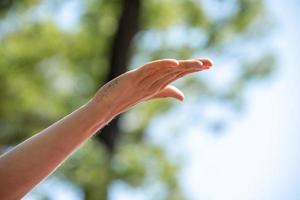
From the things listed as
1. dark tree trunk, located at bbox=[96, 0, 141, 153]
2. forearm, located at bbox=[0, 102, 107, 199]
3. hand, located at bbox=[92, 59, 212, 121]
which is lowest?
dark tree trunk, located at bbox=[96, 0, 141, 153]

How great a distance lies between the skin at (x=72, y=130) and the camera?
0.69 metres

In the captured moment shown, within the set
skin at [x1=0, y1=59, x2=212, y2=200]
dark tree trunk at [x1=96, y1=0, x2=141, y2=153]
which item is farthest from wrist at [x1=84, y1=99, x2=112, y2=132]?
dark tree trunk at [x1=96, y1=0, x2=141, y2=153]

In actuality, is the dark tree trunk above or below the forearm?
below

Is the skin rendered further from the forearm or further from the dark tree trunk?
the dark tree trunk

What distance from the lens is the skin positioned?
69 cm

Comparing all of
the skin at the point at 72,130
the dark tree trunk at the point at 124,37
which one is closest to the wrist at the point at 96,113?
the skin at the point at 72,130

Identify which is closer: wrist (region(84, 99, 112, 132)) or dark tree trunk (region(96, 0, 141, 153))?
wrist (region(84, 99, 112, 132))

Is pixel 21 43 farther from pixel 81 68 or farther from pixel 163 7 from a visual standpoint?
pixel 163 7

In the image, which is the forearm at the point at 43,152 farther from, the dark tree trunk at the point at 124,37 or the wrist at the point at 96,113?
the dark tree trunk at the point at 124,37

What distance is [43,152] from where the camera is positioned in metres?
0.70

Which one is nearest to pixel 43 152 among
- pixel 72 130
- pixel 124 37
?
pixel 72 130

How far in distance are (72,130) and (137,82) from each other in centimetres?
10

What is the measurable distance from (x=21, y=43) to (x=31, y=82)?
244 mm

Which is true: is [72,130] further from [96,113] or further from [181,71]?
[181,71]
